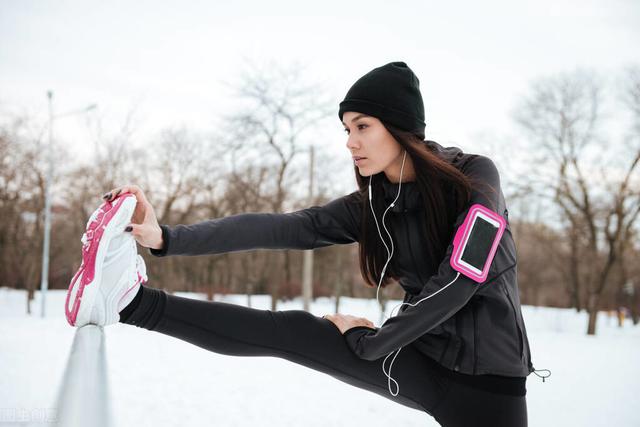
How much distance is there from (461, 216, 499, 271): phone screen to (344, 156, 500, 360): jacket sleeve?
6 centimetres

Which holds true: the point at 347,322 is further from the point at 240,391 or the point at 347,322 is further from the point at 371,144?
the point at 240,391

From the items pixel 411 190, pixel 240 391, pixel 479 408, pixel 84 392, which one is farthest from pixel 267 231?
pixel 240 391

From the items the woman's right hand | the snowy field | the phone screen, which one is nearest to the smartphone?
the phone screen

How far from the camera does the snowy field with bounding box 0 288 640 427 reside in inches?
203

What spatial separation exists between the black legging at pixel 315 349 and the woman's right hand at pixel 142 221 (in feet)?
0.53

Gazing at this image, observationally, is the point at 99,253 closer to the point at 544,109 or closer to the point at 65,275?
the point at 544,109

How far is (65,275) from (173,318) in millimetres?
28441

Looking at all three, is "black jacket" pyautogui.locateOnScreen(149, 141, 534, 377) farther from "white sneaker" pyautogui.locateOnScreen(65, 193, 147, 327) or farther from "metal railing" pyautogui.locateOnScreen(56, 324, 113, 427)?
"metal railing" pyautogui.locateOnScreen(56, 324, 113, 427)

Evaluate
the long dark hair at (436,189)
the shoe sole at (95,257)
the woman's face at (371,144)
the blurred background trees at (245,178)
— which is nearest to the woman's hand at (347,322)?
the long dark hair at (436,189)

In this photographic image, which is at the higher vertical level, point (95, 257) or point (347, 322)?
point (95, 257)

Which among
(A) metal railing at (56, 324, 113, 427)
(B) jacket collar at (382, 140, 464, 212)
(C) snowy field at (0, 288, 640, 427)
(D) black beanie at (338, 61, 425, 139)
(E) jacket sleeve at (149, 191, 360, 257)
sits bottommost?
(C) snowy field at (0, 288, 640, 427)

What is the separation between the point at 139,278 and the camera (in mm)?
1697

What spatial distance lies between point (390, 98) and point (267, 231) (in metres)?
0.69

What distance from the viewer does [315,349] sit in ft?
6.00
